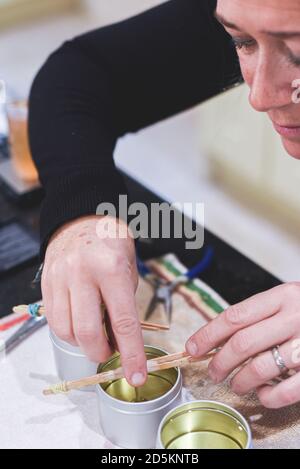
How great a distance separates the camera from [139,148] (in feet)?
5.56

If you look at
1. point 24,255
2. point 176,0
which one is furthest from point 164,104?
point 24,255

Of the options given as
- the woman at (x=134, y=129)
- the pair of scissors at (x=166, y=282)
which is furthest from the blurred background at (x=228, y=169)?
the woman at (x=134, y=129)

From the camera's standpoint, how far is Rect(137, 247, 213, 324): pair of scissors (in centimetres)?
93

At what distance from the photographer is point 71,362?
2.56 feet

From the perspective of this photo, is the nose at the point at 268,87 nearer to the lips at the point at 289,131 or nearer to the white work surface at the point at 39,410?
the lips at the point at 289,131

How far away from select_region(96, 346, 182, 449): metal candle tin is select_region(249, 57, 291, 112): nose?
12.1 inches

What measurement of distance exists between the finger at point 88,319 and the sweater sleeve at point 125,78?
0.29 metres

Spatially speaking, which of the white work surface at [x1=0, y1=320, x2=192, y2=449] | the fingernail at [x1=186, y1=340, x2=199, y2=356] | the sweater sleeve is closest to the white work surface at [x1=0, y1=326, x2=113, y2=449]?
the white work surface at [x1=0, y1=320, x2=192, y2=449]

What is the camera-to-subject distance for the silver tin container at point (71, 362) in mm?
769

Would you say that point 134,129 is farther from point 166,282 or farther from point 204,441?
point 204,441

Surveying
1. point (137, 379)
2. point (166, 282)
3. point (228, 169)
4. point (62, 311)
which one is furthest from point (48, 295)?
point (228, 169)

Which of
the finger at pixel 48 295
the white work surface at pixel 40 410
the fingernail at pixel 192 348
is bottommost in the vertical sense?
the white work surface at pixel 40 410

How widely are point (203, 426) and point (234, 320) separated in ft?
0.41
